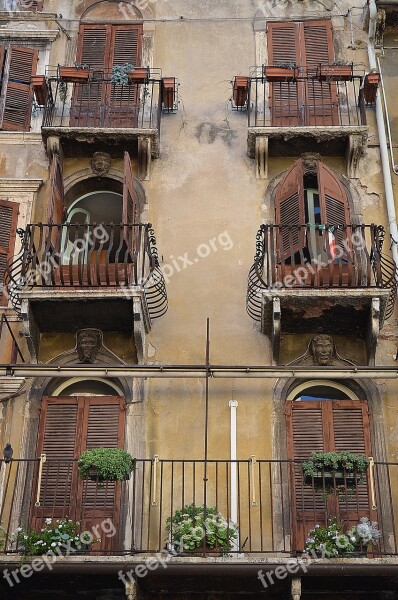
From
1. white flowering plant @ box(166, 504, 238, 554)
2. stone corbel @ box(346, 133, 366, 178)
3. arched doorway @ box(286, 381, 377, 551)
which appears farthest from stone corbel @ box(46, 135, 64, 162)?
white flowering plant @ box(166, 504, 238, 554)

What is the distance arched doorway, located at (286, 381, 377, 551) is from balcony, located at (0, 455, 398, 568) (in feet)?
0.06

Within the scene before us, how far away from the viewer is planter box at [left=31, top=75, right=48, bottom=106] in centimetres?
1625

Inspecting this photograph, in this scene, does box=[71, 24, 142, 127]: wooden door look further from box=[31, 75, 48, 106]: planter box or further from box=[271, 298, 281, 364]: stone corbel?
box=[271, 298, 281, 364]: stone corbel

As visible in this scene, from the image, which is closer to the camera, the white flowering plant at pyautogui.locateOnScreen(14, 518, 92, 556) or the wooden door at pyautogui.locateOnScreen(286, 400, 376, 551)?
the white flowering plant at pyautogui.locateOnScreen(14, 518, 92, 556)

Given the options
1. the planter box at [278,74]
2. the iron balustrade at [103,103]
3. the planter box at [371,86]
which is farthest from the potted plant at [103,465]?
the planter box at [371,86]

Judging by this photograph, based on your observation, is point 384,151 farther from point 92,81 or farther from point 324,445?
point 324,445

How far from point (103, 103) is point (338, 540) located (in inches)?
313

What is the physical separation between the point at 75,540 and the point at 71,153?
636 cm

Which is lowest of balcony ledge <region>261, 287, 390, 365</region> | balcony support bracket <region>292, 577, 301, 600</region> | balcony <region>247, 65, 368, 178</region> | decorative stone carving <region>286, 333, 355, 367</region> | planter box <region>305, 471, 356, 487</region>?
balcony support bracket <region>292, 577, 301, 600</region>

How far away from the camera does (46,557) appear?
11.8m

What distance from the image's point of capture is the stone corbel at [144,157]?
1600cm

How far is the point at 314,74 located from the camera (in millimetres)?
17031

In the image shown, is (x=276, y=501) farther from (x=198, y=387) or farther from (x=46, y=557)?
(x=46, y=557)

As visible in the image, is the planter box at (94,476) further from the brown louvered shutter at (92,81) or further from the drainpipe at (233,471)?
the brown louvered shutter at (92,81)
